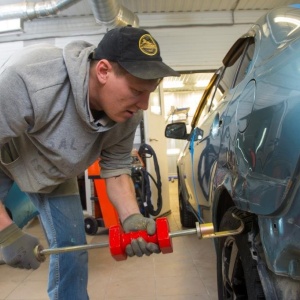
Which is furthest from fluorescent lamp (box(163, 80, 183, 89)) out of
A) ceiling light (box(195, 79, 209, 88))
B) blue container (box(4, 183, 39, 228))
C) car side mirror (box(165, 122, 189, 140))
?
blue container (box(4, 183, 39, 228))

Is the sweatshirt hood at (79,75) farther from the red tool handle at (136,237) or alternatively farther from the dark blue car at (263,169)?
the dark blue car at (263,169)

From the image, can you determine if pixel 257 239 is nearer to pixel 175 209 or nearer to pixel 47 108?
pixel 47 108

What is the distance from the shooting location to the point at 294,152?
2.54 feet

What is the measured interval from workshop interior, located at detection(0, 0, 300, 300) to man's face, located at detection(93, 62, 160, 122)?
14.4 inches

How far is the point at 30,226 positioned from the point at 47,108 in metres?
4.35

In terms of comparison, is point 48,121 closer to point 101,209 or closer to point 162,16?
point 101,209

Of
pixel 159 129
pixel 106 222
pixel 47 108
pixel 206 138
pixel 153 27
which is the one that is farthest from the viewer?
pixel 153 27

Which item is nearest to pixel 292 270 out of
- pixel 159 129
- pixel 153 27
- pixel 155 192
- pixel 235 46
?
pixel 235 46

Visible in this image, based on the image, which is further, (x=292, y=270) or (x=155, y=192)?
(x=155, y=192)

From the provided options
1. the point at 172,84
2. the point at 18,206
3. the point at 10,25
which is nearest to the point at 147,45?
the point at 18,206

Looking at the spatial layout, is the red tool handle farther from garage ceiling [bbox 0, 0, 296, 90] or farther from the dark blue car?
garage ceiling [bbox 0, 0, 296, 90]

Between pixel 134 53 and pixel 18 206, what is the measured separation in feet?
4.38

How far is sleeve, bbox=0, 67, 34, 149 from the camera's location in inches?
46.2

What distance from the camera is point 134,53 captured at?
3.98 ft
